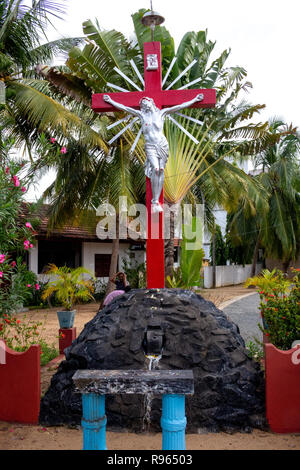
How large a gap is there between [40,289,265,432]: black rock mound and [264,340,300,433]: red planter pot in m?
0.24

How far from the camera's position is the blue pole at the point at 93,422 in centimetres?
276

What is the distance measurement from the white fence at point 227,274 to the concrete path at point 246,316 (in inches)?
308

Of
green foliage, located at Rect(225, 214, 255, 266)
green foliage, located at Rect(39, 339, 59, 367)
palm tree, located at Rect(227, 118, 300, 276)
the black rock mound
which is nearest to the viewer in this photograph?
the black rock mound

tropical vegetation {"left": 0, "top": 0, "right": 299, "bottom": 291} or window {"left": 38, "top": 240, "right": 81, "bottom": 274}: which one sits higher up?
tropical vegetation {"left": 0, "top": 0, "right": 299, "bottom": 291}

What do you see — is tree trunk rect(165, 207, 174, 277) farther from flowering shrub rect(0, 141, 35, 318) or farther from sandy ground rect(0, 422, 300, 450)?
sandy ground rect(0, 422, 300, 450)

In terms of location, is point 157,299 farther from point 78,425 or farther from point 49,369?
point 49,369

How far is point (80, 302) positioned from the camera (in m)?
16.7

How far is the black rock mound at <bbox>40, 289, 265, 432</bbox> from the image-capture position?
186 inches

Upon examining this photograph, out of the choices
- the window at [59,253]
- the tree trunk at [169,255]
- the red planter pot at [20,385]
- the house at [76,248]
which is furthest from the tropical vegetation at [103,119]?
the red planter pot at [20,385]

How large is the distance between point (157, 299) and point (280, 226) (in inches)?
722

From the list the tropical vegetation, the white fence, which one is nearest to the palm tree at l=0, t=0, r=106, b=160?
the tropical vegetation

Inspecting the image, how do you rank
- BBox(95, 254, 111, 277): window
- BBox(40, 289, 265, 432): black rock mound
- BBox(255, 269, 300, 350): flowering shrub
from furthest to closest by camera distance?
1. BBox(95, 254, 111, 277): window
2. BBox(255, 269, 300, 350): flowering shrub
3. BBox(40, 289, 265, 432): black rock mound

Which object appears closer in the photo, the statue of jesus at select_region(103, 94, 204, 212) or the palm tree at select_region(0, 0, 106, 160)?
the statue of jesus at select_region(103, 94, 204, 212)

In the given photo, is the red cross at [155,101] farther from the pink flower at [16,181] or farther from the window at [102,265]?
the window at [102,265]
